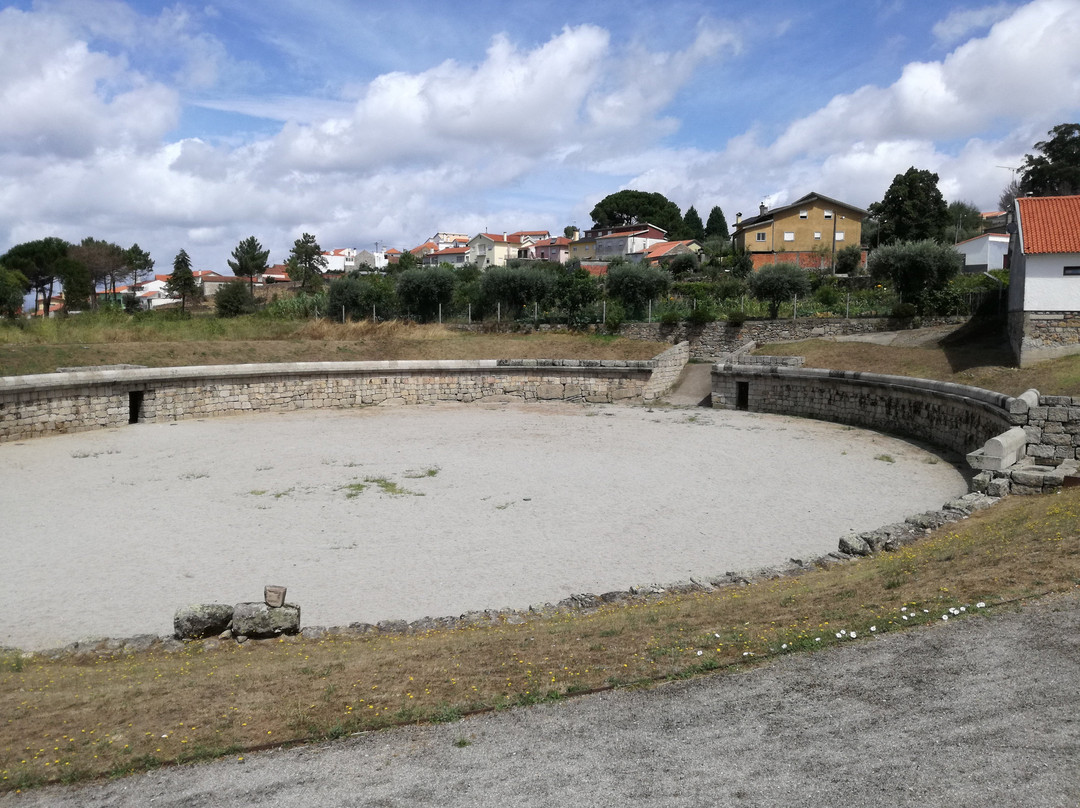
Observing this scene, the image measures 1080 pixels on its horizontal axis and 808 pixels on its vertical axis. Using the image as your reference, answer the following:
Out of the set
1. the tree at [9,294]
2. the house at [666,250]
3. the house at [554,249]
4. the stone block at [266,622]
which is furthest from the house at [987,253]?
the tree at [9,294]

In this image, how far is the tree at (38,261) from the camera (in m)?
63.8

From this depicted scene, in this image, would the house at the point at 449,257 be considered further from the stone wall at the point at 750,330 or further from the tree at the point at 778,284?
the tree at the point at 778,284

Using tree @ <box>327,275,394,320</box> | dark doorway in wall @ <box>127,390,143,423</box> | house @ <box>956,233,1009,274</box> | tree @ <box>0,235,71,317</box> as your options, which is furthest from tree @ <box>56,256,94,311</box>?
house @ <box>956,233,1009,274</box>

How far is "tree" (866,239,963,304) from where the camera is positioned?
1374 inches

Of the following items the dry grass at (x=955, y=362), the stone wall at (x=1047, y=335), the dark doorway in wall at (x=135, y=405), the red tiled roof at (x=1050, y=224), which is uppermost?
the red tiled roof at (x=1050, y=224)

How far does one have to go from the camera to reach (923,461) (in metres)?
19.3

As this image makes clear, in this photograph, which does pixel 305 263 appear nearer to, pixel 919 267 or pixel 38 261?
pixel 38 261

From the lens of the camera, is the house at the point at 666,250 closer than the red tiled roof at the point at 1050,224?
No

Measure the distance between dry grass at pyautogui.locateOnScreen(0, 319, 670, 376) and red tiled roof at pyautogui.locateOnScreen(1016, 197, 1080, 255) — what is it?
14984 millimetres

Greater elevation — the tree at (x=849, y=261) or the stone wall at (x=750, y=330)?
the tree at (x=849, y=261)

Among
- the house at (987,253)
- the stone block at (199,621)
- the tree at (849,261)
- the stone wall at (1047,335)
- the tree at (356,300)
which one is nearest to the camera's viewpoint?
the stone block at (199,621)

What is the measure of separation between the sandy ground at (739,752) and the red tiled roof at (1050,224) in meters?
21.6

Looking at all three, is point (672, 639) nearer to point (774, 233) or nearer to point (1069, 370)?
point (1069, 370)

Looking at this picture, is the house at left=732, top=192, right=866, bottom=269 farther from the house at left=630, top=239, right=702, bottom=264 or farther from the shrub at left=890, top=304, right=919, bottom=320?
the shrub at left=890, top=304, right=919, bottom=320
